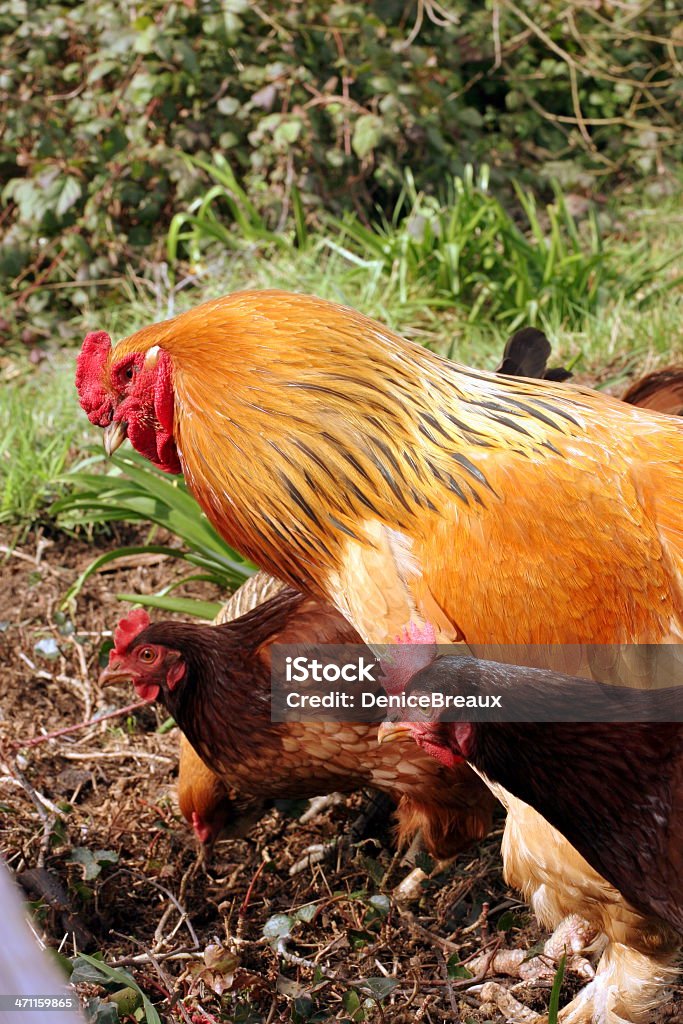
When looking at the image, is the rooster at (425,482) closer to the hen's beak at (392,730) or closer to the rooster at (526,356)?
the hen's beak at (392,730)

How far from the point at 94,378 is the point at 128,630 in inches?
29.4

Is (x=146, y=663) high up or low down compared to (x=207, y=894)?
up

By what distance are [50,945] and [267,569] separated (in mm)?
1186

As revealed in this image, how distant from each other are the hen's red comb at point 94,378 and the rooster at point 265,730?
630 millimetres

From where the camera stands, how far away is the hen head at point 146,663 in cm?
298

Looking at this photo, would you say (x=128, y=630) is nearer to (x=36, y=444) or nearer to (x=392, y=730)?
(x=392, y=730)

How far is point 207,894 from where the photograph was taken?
10.3ft

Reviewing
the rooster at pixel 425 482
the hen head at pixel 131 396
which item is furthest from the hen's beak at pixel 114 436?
the rooster at pixel 425 482

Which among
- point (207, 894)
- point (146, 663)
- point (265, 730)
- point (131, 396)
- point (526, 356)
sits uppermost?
point (131, 396)

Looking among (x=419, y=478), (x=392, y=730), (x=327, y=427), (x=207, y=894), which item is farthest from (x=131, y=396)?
(x=207, y=894)

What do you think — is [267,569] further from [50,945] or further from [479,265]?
[479,265]

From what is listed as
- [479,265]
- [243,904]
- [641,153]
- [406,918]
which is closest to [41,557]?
[243,904]

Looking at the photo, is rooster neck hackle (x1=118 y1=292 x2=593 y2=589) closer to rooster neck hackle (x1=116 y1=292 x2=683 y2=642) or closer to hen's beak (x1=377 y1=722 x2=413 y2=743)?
rooster neck hackle (x1=116 y1=292 x2=683 y2=642)

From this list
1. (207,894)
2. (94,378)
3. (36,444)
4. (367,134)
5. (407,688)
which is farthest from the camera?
(367,134)
